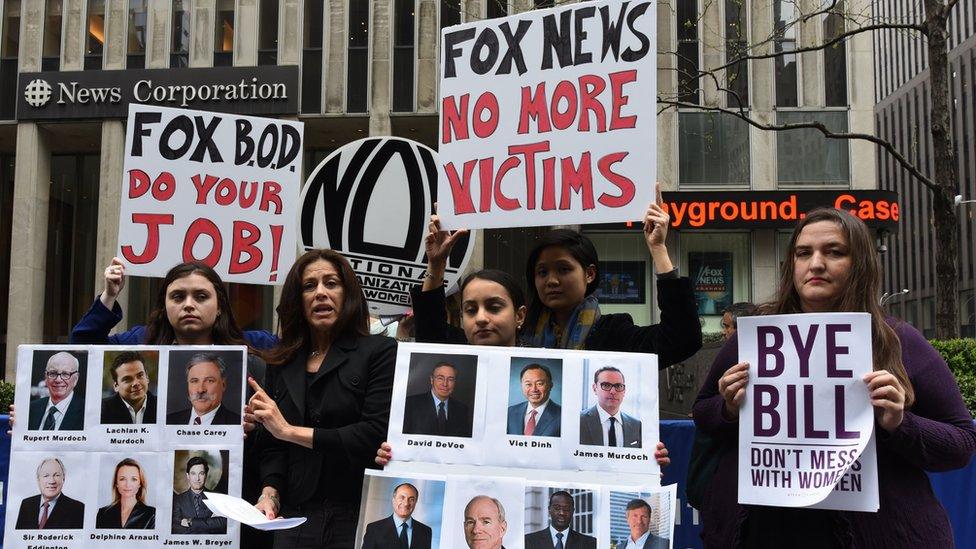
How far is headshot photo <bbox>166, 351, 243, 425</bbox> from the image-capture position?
3.03m

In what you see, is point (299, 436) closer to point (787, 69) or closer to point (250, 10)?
point (787, 69)

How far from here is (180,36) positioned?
884 inches

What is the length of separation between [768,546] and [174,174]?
387cm

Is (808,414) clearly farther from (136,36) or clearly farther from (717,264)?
(136,36)

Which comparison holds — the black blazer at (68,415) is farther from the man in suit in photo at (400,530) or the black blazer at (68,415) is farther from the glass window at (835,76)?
the glass window at (835,76)

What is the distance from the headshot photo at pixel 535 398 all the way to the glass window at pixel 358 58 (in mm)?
19731

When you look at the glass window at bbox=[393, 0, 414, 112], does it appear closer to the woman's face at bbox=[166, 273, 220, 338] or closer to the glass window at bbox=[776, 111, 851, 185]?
the glass window at bbox=[776, 111, 851, 185]

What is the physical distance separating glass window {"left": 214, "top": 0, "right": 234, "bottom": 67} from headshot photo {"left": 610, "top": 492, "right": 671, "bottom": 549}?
21.9 metres

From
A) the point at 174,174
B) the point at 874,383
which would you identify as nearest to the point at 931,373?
the point at 874,383

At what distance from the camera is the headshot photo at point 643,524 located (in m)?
2.49

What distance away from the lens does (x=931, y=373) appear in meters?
2.43

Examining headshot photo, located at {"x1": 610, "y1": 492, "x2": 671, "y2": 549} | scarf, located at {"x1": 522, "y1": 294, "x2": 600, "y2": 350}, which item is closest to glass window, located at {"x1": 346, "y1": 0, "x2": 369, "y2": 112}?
scarf, located at {"x1": 522, "y1": 294, "x2": 600, "y2": 350}

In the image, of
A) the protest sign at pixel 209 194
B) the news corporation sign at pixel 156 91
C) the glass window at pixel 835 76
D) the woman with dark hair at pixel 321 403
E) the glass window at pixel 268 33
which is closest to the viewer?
the woman with dark hair at pixel 321 403

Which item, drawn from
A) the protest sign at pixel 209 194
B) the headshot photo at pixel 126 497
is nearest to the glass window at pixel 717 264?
the protest sign at pixel 209 194
